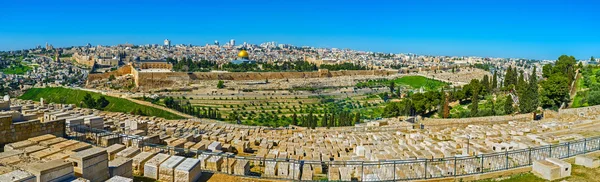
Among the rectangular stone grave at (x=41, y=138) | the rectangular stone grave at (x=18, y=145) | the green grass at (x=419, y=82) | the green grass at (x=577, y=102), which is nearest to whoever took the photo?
the rectangular stone grave at (x=18, y=145)

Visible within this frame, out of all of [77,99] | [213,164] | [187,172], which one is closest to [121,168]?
[187,172]

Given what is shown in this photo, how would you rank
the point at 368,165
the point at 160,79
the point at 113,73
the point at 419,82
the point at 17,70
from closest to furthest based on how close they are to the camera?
the point at 368,165, the point at 160,79, the point at 113,73, the point at 419,82, the point at 17,70

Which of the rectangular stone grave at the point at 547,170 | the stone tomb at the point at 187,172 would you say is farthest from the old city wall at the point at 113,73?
the rectangular stone grave at the point at 547,170

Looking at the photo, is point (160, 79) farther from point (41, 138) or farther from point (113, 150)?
point (113, 150)

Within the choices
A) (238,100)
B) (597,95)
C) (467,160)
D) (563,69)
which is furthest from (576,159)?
(238,100)

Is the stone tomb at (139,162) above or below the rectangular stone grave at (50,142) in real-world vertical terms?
below

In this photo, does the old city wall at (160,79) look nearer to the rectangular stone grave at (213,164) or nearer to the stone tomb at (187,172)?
the rectangular stone grave at (213,164)
